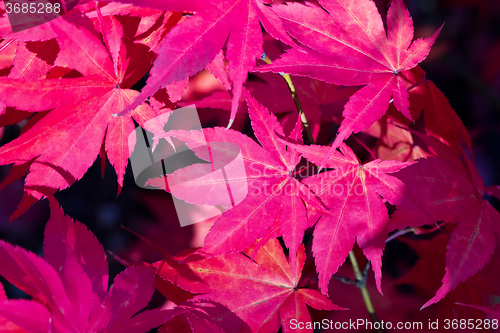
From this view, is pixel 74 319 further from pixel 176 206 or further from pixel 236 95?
pixel 176 206

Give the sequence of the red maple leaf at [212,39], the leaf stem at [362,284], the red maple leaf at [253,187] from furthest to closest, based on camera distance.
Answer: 1. the leaf stem at [362,284]
2. the red maple leaf at [253,187]
3. the red maple leaf at [212,39]

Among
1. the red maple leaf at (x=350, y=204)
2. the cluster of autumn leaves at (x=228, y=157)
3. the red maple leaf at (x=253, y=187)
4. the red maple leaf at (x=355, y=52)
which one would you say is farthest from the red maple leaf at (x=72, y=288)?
the red maple leaf at (x=355, y=52)

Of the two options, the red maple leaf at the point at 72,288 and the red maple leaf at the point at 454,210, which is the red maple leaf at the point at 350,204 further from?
the red maple leaf at the point at 72,288

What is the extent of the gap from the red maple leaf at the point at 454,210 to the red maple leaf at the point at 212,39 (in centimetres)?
35

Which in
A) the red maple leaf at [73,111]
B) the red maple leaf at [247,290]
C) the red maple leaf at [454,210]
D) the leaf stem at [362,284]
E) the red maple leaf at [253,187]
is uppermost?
the red maple leaf at [73,111]

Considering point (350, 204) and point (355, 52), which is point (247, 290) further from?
point (355, 52)

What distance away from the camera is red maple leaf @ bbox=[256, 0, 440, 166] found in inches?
20.4

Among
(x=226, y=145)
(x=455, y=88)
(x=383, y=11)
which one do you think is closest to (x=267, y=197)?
(x=226, y=145)

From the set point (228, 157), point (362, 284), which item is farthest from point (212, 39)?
point (362, 284)

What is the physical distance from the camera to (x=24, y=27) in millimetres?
504

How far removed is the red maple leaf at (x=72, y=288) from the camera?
495 mm

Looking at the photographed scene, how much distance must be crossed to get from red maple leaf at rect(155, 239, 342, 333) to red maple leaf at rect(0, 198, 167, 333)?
0.21 ft

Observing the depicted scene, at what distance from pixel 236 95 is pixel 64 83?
32 cm

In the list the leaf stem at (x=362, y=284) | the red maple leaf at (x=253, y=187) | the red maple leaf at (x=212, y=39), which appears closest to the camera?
the red maple leaf at (x=212, y=39)
